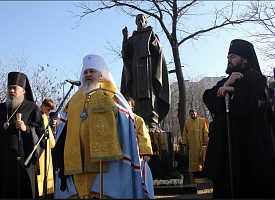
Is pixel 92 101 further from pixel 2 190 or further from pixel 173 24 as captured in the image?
pixel 173 24

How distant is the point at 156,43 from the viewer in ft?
26.4

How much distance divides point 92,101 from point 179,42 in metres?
12.4

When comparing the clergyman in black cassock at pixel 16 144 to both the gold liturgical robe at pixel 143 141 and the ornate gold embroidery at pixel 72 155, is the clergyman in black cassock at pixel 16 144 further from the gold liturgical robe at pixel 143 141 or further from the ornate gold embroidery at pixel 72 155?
the gold liturgical robe at pixel 143 141

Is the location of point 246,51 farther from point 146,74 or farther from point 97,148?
point 146,74

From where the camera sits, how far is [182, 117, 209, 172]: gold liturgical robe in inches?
364

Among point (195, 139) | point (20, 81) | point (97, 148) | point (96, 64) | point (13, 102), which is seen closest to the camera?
point (97, 148)

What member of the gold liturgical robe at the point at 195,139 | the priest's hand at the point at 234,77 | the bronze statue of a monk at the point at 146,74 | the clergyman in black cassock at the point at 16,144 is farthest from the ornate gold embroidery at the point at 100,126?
the gold liturgical robe at the point at 195,139

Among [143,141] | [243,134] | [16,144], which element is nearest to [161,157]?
[143,141]

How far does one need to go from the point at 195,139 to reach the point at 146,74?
3146 mm

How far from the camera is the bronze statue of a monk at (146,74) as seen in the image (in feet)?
25.9

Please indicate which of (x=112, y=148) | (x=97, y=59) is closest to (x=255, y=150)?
(x=112, y=148)

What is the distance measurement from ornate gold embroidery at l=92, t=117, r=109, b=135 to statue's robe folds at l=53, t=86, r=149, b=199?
0.03 meters

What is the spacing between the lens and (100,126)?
3.56m

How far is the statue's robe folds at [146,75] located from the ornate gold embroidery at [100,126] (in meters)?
4.28
